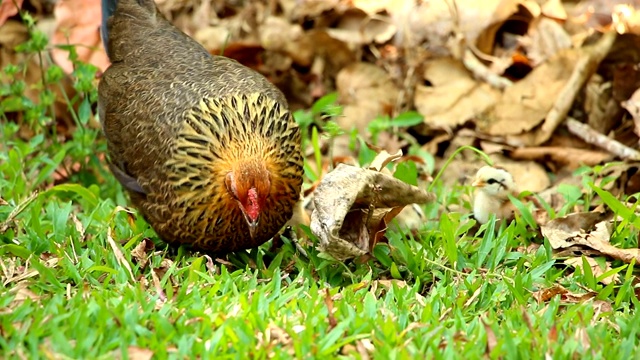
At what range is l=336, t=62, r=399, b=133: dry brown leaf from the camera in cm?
718

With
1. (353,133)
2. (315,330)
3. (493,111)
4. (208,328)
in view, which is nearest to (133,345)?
(208,328)

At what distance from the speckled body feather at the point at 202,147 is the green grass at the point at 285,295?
225mm

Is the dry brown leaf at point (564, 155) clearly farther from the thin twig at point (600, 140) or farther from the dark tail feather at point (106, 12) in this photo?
the dark tail feather at point (106, 12)

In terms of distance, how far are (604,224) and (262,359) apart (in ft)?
8.10

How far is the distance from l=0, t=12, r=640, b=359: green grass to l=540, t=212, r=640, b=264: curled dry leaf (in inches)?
3.7

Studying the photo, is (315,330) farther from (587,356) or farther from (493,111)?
(493,111)

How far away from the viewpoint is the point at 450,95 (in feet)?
23.3

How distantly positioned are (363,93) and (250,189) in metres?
3.08

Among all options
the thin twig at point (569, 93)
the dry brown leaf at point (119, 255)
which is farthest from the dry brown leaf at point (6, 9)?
the thin twig at point (569, 93)

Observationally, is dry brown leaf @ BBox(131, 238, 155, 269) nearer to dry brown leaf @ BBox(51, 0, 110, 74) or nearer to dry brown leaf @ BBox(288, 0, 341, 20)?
dry brown leaf @ BBox(51, 0, 110, 74)

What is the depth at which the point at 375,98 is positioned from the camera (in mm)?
7352

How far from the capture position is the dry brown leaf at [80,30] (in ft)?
22.8

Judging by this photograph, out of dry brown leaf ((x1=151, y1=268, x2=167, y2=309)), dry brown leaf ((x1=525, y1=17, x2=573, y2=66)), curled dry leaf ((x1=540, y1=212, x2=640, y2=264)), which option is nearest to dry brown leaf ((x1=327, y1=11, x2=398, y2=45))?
dry brown leaf ((x1=525, y1=17, x2=573, y2=66))

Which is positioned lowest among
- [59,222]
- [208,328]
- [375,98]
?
[375,98]
